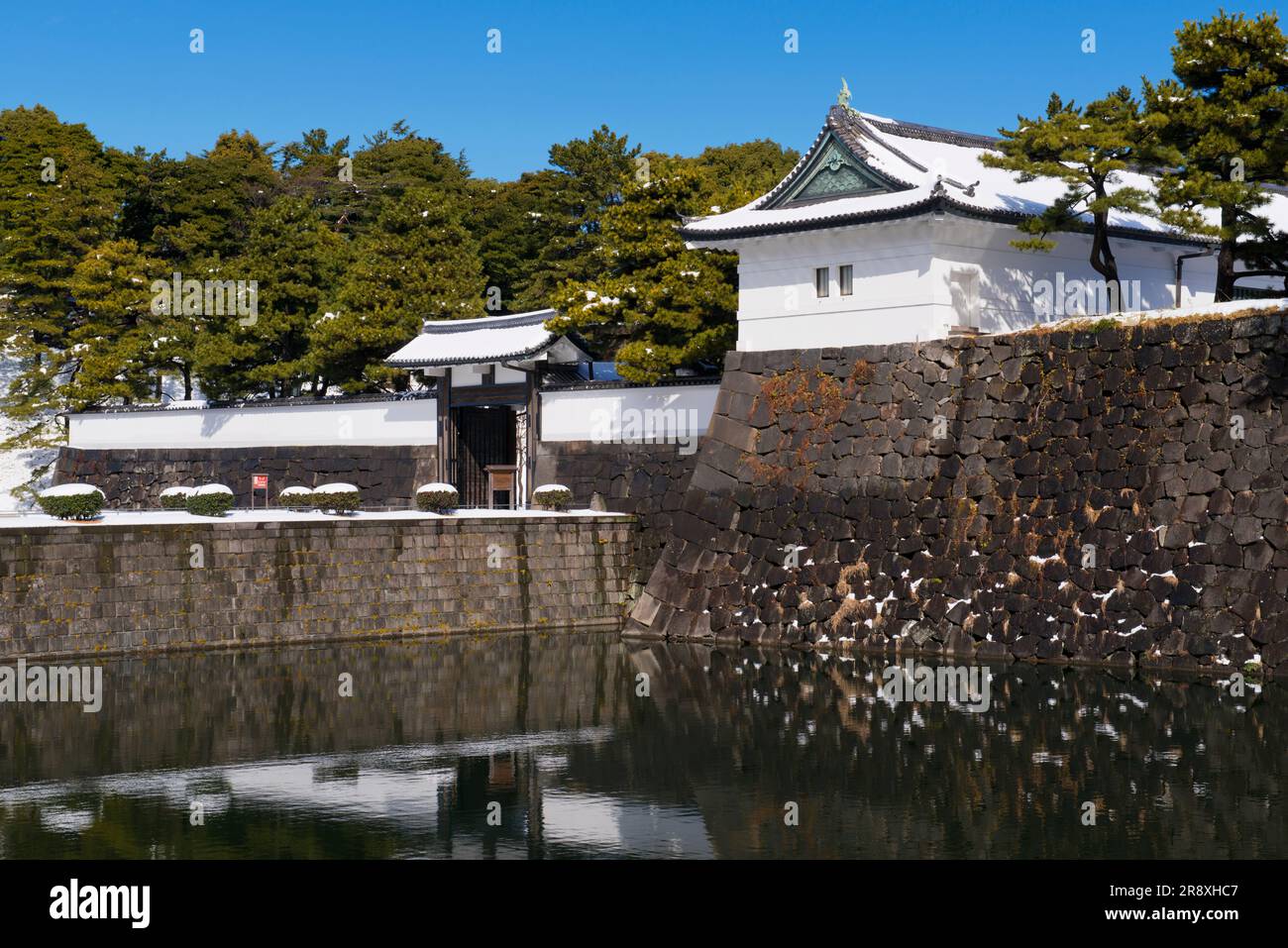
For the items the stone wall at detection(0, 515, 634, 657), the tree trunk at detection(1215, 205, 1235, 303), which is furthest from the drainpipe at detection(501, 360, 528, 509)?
the tree trunk at detection(1215, 205, 1235, 303)

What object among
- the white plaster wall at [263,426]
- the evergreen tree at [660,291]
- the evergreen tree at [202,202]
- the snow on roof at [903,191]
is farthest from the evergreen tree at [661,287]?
the evergreen tree at [202,202]

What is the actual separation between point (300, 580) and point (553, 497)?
633cm

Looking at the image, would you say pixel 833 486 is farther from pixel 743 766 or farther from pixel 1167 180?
pixel 743 766

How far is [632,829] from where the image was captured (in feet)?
46.3

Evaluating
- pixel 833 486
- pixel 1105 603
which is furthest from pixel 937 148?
pixel 1105 603

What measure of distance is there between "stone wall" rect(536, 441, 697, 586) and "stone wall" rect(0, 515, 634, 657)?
0.51m

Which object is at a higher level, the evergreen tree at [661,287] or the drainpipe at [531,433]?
the evergreen tree at [661,287]

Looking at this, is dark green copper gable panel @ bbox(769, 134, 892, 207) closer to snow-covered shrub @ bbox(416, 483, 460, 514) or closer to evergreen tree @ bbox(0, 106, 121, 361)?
snow-covered shrub @ bbox(416, 483, 460, 514)

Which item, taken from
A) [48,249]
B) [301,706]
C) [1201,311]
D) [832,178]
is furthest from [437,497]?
[48,249]

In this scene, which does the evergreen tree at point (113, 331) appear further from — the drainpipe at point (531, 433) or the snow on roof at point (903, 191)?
the snow on roof at point (903, 191)

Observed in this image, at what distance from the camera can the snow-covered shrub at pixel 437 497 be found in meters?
28.8

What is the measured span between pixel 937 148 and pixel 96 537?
18221 millimetres

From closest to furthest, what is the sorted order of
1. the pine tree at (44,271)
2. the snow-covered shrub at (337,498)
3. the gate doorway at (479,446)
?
the snow-covered shrub at (337,498)
the gate doorway at (479,446)
the pine tree at (44,271)

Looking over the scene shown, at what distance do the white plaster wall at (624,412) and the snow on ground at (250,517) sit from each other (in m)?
2.06
